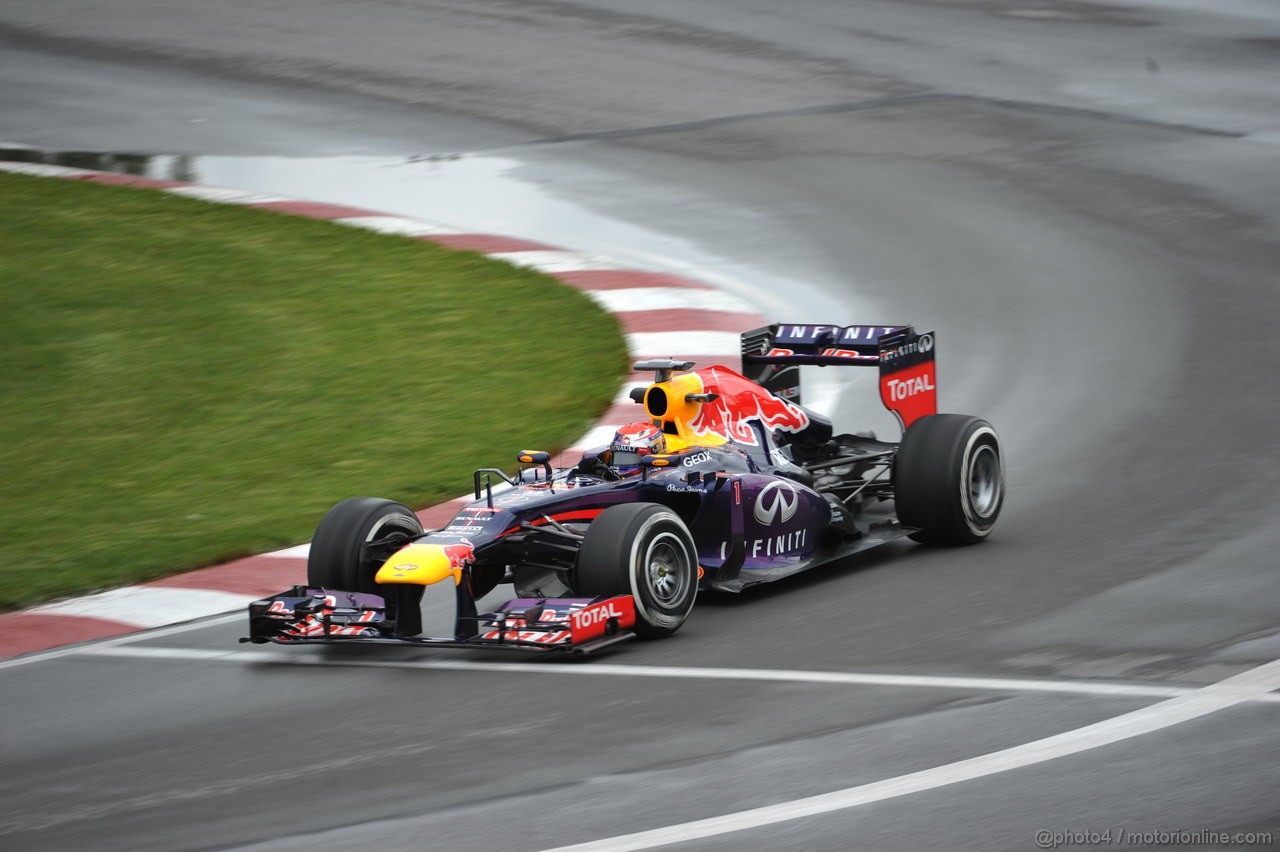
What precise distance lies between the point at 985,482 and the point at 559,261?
7661 mm

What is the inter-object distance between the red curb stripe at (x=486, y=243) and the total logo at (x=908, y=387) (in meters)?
7.07

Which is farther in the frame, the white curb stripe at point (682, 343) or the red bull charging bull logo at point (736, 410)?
the white curb stripe at point (682, 343)

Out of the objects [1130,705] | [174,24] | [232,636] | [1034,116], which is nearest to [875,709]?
[1130,705]

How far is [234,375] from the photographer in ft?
47.0

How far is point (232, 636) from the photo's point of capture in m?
9.20

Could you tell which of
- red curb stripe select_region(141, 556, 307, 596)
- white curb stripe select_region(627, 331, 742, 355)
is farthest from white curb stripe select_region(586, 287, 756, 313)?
red curb stripe select_region(141, 556, 307, 596)

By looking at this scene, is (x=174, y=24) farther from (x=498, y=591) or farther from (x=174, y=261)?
(x=498, y=591)

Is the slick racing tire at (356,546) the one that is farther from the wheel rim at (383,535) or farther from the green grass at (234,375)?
the green grass at (234,375)

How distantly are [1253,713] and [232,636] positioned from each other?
5.24m

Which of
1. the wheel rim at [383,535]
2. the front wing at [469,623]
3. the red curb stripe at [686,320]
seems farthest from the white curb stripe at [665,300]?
the front wing at [469,623]

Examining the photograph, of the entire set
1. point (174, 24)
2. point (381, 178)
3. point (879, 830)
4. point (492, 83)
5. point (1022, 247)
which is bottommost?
point (879, 830)

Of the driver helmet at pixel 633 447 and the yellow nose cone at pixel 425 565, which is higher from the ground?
the driver helmet at pixel 633 447

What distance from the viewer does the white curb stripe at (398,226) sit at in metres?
17.8

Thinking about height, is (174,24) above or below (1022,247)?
above
